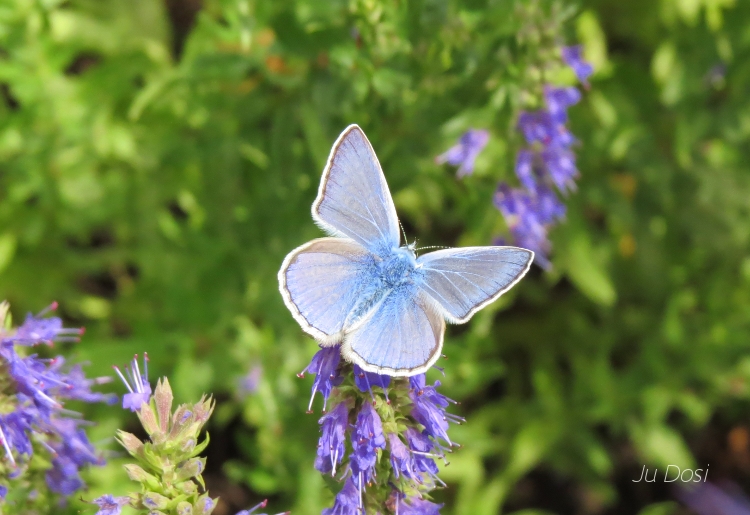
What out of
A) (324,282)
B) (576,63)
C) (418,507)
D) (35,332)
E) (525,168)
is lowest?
(418,507)

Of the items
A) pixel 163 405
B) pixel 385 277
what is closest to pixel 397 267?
pixel 385 277

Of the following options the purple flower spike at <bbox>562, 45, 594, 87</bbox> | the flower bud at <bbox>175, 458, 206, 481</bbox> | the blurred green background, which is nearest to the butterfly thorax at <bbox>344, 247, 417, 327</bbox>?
the flower bud at <bbox>175, 458, 206, 481</bbox>

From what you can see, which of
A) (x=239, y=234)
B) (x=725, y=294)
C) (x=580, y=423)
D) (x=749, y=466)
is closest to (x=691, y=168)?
(x=725, y=294)

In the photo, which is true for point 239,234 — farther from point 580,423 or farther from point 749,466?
point 749,466

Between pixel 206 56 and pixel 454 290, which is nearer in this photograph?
pixel 454 290

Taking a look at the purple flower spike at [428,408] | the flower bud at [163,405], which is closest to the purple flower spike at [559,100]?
the purple flower spike at [428,408]

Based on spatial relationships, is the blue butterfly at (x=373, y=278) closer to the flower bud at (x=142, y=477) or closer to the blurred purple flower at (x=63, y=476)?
the flower bud at (x=142, y=477)

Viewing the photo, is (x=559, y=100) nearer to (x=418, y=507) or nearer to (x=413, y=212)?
(x=413, y=212)
